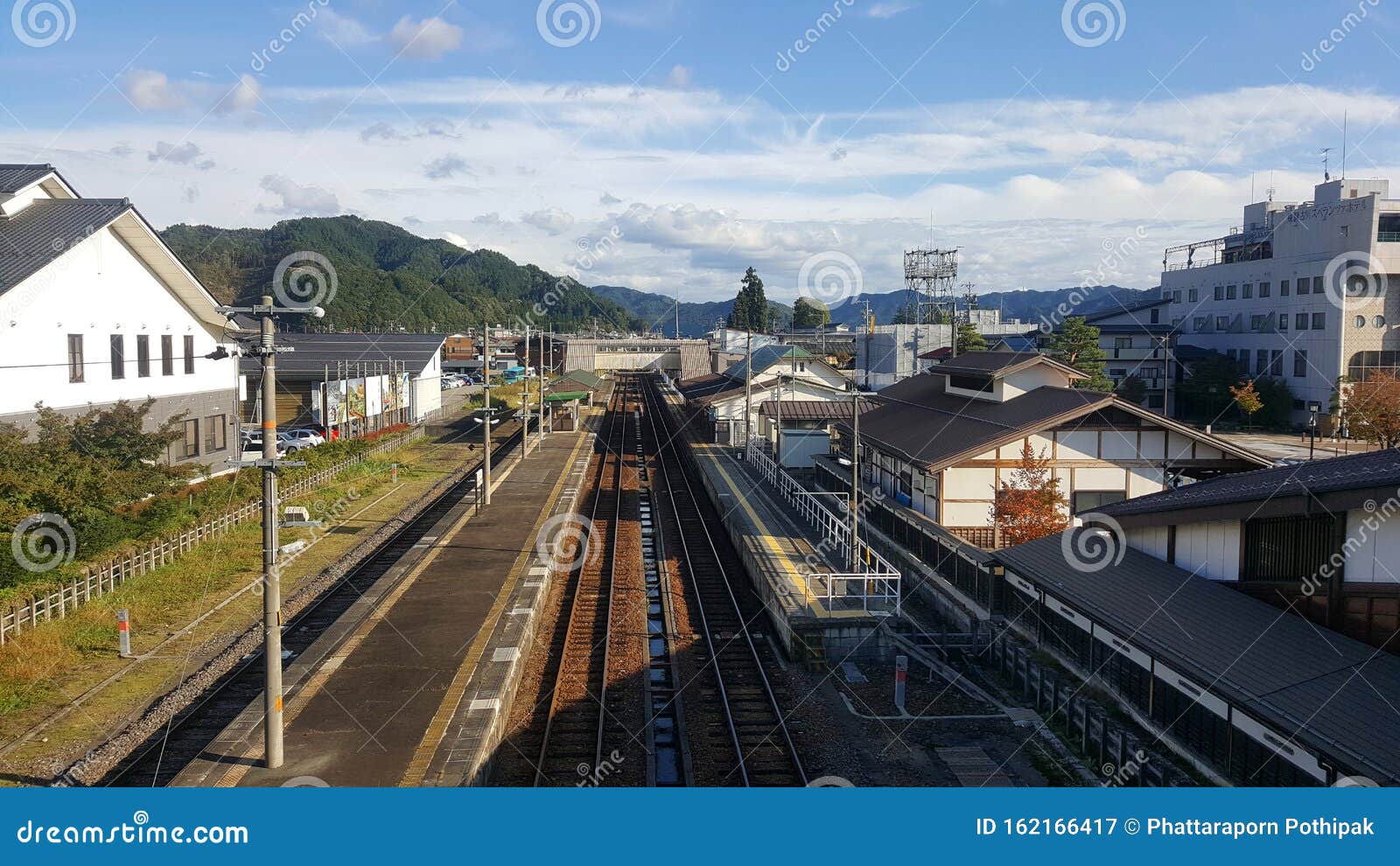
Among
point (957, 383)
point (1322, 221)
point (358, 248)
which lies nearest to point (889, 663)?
Answer: point (957, 383)

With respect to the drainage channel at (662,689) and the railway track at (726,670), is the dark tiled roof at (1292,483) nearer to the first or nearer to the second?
the railway track at (726,670)

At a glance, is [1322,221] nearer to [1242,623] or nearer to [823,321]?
[1242,623]

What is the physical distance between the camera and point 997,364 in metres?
24.5

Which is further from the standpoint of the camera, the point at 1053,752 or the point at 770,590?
the point at 770,590

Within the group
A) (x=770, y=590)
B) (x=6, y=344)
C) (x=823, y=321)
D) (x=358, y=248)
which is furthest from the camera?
(x=358, y=248)

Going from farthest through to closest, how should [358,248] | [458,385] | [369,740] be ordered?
[358,248]
[458,385]
[369,740]

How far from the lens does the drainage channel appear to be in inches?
456

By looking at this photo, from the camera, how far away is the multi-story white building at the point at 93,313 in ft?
67.6

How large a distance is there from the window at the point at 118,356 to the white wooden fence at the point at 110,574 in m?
4.91

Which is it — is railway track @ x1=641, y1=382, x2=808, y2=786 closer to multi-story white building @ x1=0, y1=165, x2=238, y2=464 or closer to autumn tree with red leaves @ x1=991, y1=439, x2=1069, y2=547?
autumn tree with red leaves @ x1=991, y1=439, x2=1069, y2=547

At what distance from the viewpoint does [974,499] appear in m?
20.8

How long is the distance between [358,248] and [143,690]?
7247 inches
